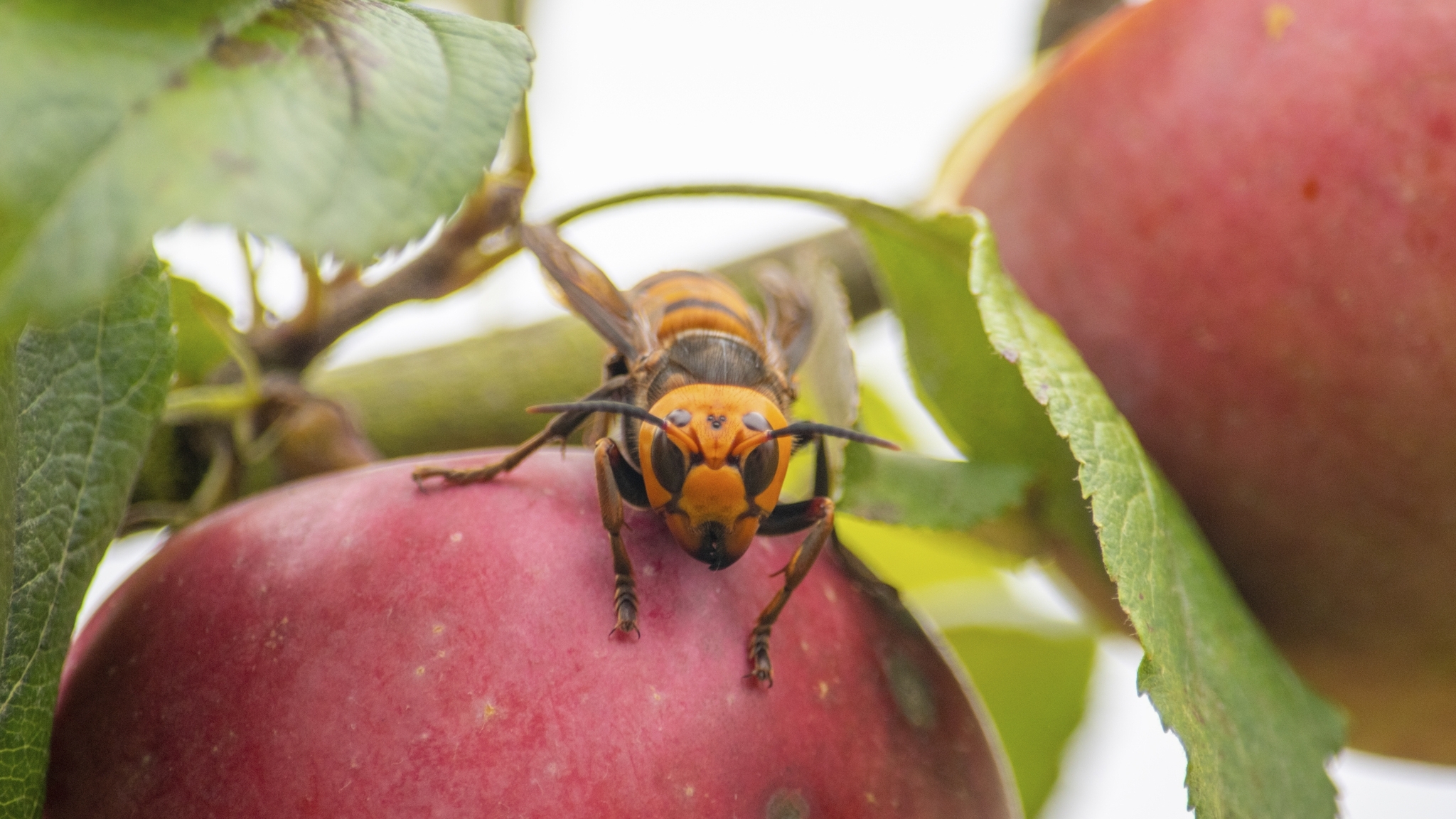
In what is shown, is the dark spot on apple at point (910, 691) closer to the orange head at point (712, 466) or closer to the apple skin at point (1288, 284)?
the orange head at point (712, 466)

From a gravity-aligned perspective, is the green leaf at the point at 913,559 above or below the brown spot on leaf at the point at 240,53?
below

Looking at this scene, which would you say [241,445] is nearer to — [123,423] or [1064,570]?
[123,423]

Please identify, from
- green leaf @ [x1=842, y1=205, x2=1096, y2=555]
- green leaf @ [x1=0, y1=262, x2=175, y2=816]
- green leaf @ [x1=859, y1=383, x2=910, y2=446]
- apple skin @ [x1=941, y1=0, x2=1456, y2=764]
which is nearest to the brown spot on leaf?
green leaf @ [x1=0, y1=262, x2=175, y2=816]

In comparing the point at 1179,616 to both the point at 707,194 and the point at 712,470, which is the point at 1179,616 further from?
the point at 707,194

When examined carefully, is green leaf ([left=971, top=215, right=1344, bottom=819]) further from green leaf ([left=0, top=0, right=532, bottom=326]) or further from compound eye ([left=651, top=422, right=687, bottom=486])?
green leaf ([left=0, top=0, right=532, bottom=326])

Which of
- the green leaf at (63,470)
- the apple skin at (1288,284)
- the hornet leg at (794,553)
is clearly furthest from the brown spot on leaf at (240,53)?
the apple skin at (1288,284)
